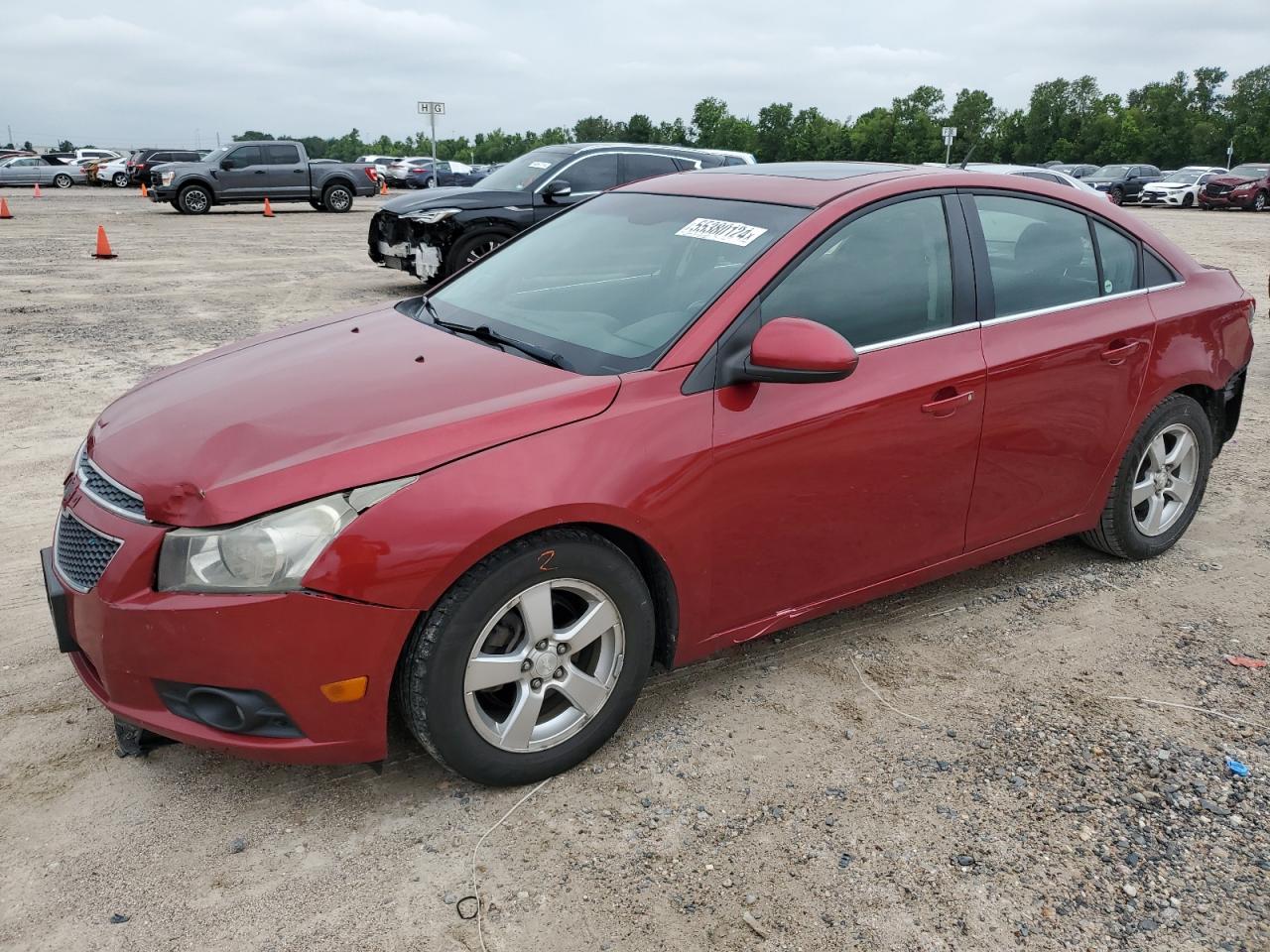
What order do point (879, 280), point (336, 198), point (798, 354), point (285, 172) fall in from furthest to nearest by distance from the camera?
point (336, 198)
point (285, 172)
point (879, 280)
point (798, 354)

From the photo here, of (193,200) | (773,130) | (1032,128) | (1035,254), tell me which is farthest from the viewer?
(773,130)

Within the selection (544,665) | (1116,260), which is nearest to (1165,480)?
(1116,260)

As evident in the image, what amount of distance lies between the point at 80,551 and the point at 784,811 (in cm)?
→ 200

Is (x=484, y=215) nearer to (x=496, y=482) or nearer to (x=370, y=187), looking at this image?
(x=496, y=482)

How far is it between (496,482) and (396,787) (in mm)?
973

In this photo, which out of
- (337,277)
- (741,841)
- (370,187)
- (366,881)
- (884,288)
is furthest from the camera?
(370,187)

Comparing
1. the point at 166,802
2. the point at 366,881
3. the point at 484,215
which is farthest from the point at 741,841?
the point at 484,215

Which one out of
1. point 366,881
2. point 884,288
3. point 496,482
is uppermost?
point 884,288

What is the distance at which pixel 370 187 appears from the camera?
27.6 meters

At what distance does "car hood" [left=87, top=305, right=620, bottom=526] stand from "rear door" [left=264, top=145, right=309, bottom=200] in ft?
79.8

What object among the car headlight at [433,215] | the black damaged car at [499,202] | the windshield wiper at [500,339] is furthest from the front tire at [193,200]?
the windshield wiper at [500,339]

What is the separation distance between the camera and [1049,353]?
11.9ft

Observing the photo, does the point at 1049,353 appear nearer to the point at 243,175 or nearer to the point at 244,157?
the point at 243,175

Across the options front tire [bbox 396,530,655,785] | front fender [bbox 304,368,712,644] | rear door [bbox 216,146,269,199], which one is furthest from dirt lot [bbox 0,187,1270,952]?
rear door [bbox 216,146,269,199]
